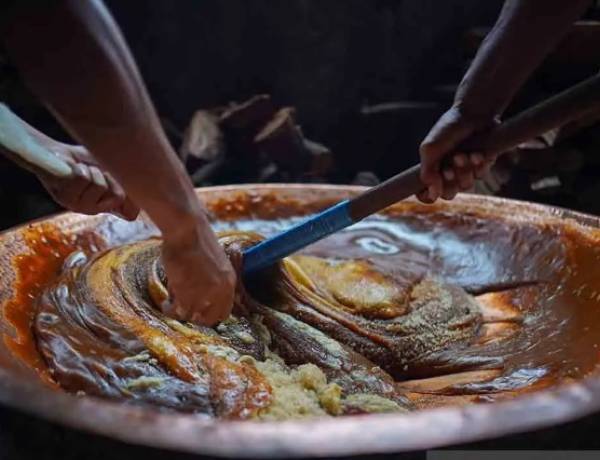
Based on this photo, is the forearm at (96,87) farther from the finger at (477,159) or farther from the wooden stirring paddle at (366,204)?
the finger at (477,159)

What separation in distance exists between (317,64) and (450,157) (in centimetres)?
204

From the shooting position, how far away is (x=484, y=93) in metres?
1.52

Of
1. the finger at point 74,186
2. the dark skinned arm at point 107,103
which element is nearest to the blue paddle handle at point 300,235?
the finger at point 74,186

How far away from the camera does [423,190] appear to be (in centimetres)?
153

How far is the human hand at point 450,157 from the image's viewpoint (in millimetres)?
1485

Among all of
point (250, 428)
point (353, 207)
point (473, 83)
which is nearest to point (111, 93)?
point (250, 428)

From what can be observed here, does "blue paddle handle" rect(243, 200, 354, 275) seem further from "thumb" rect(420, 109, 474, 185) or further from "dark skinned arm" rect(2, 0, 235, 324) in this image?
"dark skinned arm" rect(2, 0, 235, 324)

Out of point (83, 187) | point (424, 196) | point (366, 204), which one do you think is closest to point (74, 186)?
point (83, 187)

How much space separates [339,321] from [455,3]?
2.21 metres

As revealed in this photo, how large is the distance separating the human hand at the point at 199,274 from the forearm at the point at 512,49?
711mm

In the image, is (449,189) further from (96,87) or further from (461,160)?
(96,87)

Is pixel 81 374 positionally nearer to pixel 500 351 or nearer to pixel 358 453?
pixel 358 453

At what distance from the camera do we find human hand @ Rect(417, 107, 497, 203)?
1.49 metres

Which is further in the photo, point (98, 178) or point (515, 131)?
point (98, 178)
